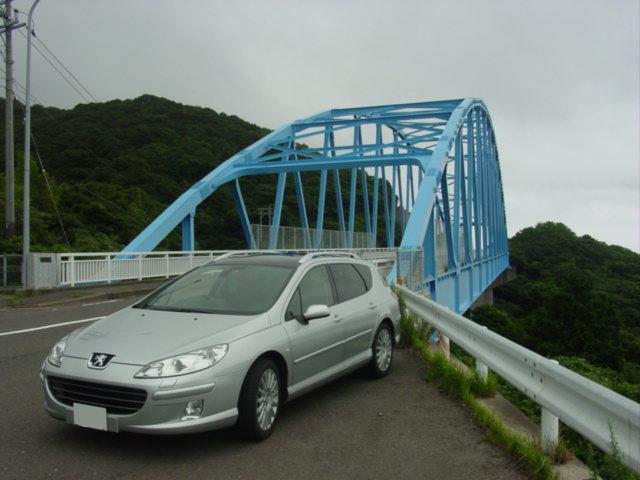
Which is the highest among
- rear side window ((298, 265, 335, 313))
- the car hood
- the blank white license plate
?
rear side window ((298, 265, 335, 313))

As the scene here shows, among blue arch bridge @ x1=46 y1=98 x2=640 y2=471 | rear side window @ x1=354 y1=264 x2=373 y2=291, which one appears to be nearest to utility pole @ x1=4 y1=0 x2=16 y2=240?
blue arch bridge @ x1=46 y1=98 x2=640 y2=471

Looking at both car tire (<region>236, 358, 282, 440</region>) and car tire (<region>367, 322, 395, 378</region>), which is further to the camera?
car tire (<region>367, 322, 395, 378</region>)

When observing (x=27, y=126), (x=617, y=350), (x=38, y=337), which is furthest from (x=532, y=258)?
(x=38, y=337)

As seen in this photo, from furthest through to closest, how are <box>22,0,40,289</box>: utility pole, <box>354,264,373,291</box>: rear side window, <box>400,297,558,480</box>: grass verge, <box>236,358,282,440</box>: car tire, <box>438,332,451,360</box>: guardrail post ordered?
<box>22,0,40,289</box>: utility pole < <box>438,332,451,360</box>: guardrail post < <box>354,264,373,291</box>: rear side window < <box>236,358,282,440</box>: car tire < <box>400,297,558,480</box>: grass verge

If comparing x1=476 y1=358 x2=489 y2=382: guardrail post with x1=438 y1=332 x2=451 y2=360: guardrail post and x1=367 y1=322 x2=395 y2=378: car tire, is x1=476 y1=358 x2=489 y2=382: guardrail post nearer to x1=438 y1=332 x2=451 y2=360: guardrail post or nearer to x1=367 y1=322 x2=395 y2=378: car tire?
x1=367 y1=322 x2=395 y2=378: car tire

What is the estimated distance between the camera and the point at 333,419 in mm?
5012

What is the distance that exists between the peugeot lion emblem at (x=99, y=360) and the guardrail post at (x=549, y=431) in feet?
9.68

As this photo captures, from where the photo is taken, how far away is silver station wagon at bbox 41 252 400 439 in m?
3.92

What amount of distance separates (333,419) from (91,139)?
47273mm

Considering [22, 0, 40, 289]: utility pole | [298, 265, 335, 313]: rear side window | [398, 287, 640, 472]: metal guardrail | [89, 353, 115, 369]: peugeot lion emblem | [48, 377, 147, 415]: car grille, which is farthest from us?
[22, 0, 40, 289]: utility pole

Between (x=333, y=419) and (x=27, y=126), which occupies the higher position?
(x=27, y=126)

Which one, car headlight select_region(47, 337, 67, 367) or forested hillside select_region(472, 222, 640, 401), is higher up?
car headlight select_region(47, 337, 67, 367)

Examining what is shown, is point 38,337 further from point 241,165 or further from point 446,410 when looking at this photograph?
point 241,165

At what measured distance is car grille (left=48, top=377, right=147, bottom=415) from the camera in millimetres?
3895
